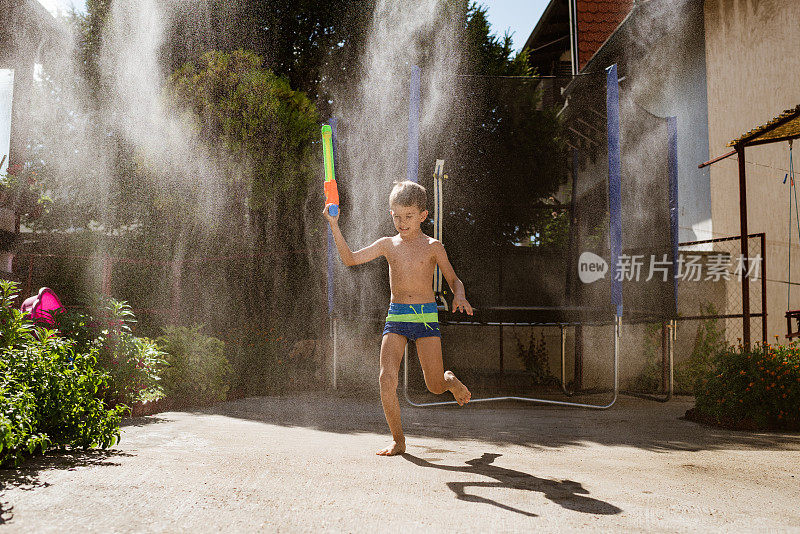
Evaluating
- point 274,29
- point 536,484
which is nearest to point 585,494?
point 536,484

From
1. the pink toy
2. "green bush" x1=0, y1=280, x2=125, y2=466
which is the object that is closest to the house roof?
"green bush" x1=0, y1=280, x2=125, y2=466

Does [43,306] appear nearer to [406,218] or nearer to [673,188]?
[406,218]

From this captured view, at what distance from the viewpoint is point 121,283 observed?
7270 millimetres

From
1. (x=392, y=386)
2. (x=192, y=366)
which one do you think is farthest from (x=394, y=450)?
(x=192, y=366)

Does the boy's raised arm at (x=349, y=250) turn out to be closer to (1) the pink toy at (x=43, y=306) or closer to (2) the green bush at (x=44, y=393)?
(2) the green bush at (x=44, y=393)

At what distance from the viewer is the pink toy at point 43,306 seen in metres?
4.15

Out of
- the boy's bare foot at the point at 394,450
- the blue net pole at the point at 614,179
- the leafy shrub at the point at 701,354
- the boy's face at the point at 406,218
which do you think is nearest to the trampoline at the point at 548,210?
the blue net pole at the point at 614,179

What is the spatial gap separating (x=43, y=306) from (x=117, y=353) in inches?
26.3

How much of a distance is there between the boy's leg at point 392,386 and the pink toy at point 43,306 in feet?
7.32

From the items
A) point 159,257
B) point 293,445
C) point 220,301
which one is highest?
point 159,257

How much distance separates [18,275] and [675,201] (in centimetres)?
702

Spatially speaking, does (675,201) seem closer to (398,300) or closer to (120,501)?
(398,300)

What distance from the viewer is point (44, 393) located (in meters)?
2.97

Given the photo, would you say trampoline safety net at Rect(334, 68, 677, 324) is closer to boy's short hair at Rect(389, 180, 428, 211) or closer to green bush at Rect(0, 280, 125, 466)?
boy's short hair at Rect(389, 180, 428, 211)
